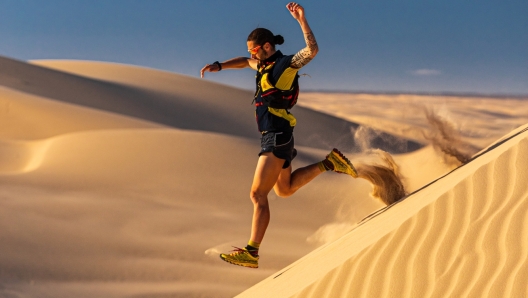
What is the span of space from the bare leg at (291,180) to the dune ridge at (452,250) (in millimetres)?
1532

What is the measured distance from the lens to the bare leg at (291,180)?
6.01m

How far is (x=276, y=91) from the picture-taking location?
17.6 ft

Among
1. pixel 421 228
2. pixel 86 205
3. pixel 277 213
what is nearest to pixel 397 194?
pixel 421 228

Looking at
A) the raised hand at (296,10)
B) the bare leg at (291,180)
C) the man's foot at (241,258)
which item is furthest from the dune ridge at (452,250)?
the raised hand at (296,10)

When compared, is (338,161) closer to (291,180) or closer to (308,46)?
(291,180)

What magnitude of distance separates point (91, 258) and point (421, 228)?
16.0 ft

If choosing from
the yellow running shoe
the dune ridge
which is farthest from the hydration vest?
the dune ridge

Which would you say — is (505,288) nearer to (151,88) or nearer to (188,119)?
(188,119)

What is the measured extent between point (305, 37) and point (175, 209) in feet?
19.3

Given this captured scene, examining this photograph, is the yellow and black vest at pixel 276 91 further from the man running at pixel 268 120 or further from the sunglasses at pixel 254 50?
the sunglasses at pixel 254 50

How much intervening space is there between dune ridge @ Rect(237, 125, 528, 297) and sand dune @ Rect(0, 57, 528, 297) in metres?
0.02

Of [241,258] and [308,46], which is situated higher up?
[308,46]

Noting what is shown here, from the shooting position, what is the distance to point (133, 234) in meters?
8.89

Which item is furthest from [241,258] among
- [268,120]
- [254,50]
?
[254,50]
